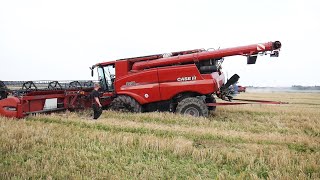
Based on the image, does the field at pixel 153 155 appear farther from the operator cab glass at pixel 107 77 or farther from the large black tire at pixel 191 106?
the operator cab glass at pixel 107 77

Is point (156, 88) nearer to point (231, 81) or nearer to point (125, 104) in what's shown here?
point (125, 104)

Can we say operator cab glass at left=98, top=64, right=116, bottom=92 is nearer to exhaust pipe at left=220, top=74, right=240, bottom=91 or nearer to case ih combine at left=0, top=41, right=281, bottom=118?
case ih combine at left=0, top=41, right=281, bottom=118

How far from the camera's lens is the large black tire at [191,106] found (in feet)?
34.5

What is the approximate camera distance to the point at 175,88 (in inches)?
434

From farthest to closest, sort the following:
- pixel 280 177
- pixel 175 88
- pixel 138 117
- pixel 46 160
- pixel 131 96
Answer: pixel 131 96 < pixel 175 88 < pixel 138 117 < pixel 46 160 < pixel 280 177

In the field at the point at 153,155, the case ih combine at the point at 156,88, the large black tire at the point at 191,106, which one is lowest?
the field at the point at 153,155

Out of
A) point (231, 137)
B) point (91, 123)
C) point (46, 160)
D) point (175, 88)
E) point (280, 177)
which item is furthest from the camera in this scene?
point (175, 88)

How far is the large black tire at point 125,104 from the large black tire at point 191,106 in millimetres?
1881

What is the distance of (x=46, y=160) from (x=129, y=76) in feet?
23.9

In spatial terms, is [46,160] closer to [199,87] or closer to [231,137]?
[231,137]

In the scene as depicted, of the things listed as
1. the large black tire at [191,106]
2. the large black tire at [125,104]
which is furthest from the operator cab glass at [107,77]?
the large black tire at [191,106]

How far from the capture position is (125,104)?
11.8m

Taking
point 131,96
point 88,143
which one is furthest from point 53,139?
point 131,96

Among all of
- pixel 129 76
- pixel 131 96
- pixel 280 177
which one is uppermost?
pixel 129 76
